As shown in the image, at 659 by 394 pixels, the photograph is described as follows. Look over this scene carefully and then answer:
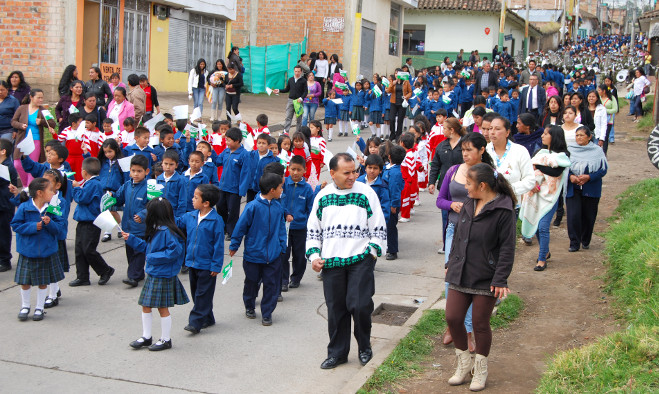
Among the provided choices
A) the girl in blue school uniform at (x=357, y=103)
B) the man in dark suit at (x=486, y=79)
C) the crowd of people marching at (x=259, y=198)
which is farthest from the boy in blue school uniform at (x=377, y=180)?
the man in dark suit at (x=486, y=79)

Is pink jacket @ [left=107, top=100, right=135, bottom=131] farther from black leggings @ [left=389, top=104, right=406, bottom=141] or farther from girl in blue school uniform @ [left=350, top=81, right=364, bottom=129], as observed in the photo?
girl in blue school uniform @ [left=350, top=81, right=364, bottom=129]

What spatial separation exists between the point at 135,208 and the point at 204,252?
5.93ft

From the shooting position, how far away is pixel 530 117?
30.0ft

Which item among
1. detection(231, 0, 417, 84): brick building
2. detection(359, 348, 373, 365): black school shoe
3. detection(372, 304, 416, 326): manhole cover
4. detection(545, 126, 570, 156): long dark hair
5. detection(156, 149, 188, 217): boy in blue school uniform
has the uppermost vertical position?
detection(231, 0, 417, 84): brick building

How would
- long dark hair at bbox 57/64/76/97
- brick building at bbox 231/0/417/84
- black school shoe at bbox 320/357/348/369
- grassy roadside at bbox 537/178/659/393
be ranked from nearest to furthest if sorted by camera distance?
grassy roadside at bbox 537/178/659/393 → black school shoe at bbox 320/357/348/369 → long dark hair at bbox 57/64/76/97 → brick building at bbox 231/0/417/84

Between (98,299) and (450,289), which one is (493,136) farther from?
(98,299)

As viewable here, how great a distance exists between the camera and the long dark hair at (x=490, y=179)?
17.3 ft

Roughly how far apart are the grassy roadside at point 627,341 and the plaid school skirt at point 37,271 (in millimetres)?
4778

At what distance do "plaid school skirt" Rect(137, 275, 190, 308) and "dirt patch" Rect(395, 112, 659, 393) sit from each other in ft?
7.27

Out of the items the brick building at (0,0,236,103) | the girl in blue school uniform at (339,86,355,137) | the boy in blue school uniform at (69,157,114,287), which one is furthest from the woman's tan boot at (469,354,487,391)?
the girl in blue school uniform at (339,86,355,137)

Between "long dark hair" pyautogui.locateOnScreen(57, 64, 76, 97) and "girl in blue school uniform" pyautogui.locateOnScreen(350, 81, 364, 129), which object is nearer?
"long dark hair" pyautogui.locateOnScreen(57, 64, 76, 97)

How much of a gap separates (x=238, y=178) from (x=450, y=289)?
5.22m

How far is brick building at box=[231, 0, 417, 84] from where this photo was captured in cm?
2994

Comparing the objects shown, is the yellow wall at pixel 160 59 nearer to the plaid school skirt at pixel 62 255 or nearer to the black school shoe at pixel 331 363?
the plaid school skirt at pixel 62 255
